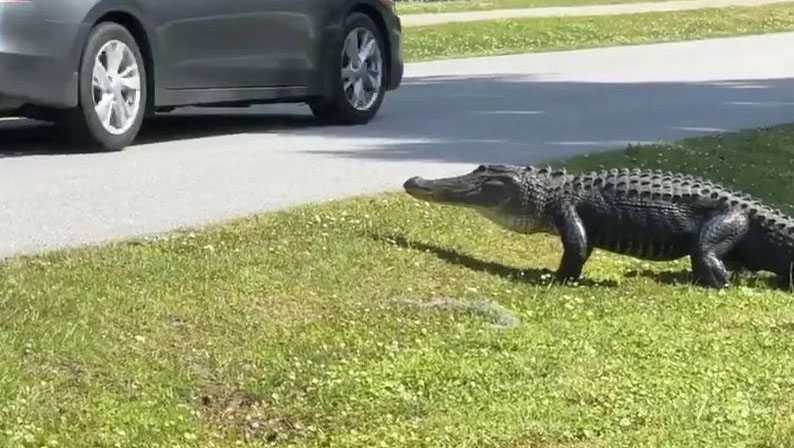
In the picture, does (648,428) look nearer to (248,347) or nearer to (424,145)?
(248,347)

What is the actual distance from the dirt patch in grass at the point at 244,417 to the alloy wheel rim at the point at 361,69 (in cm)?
789

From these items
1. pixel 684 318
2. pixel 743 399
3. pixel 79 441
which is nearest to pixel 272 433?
pixel 79 441

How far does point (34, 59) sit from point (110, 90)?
24.3 inches

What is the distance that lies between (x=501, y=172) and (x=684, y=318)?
1515 mm

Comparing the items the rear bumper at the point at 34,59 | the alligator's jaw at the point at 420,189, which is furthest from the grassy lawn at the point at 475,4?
the alligator's jaw at the point at 420,189

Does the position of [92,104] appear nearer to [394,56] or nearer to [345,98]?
[345,98]

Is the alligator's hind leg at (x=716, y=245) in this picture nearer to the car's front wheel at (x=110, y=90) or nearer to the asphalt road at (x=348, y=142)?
the asphalt road at (x=348, y=142)

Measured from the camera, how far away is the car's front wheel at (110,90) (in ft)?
35.7

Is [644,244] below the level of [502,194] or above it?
below

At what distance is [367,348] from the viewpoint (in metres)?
6.01

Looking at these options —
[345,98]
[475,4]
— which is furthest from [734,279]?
[475,4]

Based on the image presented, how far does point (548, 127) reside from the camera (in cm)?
1317

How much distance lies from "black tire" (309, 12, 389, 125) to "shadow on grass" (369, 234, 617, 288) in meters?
5.32

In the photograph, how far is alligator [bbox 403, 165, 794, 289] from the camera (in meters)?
7.71
